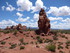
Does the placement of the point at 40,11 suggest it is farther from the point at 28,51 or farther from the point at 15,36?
the point at 28,51

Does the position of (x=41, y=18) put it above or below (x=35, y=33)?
above

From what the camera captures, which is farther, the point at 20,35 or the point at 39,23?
the point at 39,23

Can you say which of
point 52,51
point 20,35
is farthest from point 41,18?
point 52,51

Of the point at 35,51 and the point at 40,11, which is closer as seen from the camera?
the point at 35,51

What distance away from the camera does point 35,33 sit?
40125mm

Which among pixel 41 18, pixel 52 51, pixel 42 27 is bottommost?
pixel 52 51

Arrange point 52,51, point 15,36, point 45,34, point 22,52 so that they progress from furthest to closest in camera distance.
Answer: point 45,34 < point 15,36 < point 52,51 < point 22,52

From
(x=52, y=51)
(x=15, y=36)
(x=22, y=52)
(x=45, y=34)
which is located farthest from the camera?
(x=45, y=34)

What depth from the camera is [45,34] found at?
129ft

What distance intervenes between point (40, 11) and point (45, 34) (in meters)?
7.51

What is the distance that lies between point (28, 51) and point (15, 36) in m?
19.9

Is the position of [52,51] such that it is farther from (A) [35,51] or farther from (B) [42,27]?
(B) [42,27]

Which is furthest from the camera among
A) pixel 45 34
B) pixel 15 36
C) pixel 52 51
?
pixel 45 34

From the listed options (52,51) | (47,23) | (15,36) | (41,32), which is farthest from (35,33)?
(52,51)
